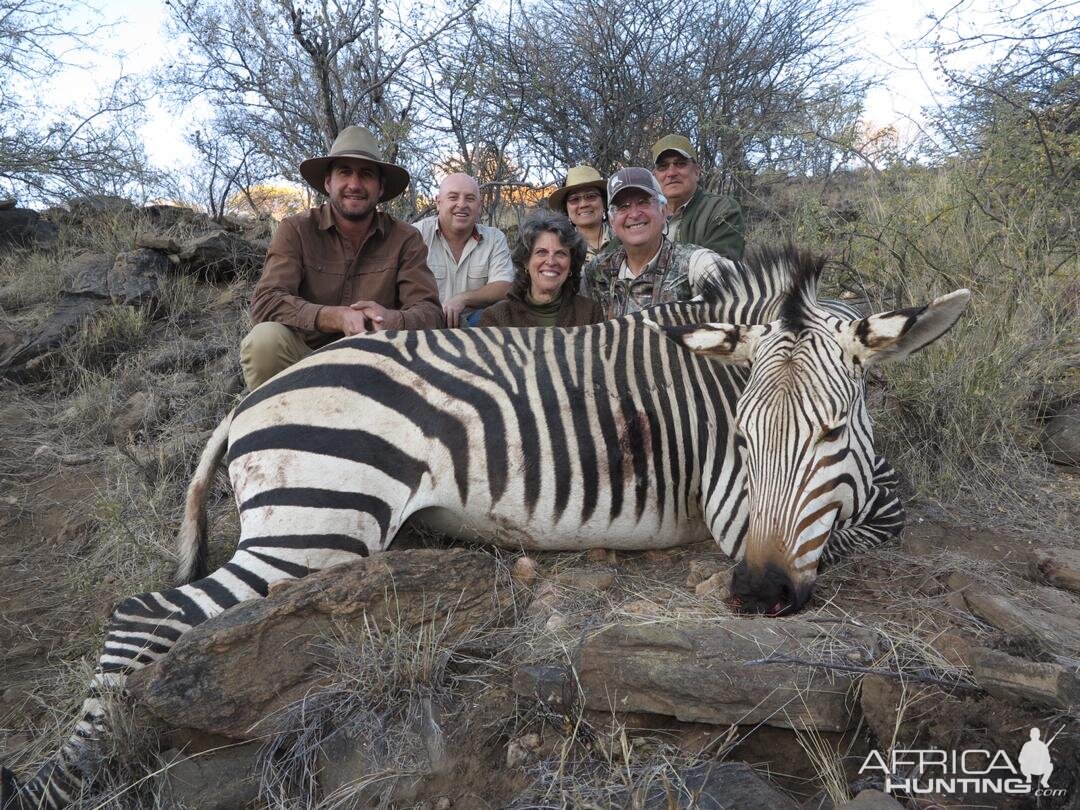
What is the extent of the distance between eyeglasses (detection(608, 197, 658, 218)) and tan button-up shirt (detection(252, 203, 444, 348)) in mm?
1273

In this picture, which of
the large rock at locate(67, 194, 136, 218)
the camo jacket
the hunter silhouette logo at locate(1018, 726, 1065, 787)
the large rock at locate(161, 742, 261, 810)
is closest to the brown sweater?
the camo jacket

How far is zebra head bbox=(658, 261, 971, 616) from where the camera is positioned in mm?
2316

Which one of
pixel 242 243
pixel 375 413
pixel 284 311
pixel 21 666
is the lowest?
pixel 21 666

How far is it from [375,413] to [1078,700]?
2409mm

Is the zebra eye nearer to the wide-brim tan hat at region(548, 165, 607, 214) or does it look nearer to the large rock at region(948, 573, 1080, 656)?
the large rock at region(948, 573, 1080, 656)

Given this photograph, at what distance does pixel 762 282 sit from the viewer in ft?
10.5

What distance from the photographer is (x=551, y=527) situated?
9.91 ft

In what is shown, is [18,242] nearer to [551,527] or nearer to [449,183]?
[449,183]

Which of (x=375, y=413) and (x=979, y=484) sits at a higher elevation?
(x=375, y=413)

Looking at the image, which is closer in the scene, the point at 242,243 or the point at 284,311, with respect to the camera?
the point at 284,311

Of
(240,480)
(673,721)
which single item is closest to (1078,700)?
(673,721)

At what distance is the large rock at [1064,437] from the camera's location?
3.95 meters

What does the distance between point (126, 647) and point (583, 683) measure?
159 centimetres

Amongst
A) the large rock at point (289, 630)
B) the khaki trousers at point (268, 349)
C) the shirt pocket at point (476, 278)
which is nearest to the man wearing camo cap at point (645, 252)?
the shirt pocket at point (476, 278)
